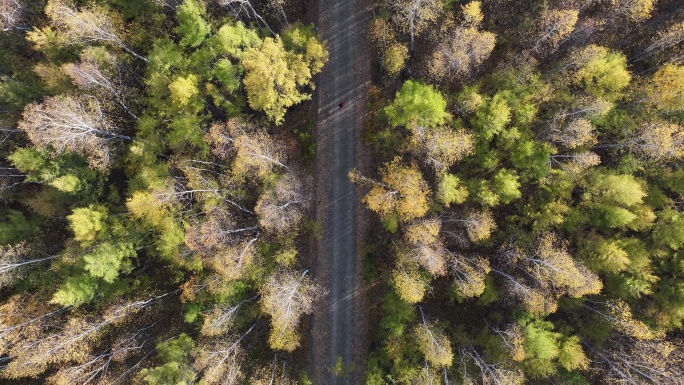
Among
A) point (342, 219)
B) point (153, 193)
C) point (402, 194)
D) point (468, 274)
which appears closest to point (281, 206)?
point (342, 219)

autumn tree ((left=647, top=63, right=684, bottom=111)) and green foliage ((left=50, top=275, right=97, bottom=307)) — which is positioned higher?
green foliage ((left=50, top=275, right=97, bottom=307))

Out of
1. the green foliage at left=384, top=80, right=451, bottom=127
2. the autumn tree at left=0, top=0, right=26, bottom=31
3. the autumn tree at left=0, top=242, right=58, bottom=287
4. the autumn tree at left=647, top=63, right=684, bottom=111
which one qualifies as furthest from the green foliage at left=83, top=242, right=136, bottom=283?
the autumn tree at left=647, top=63, right=684, bottom=111

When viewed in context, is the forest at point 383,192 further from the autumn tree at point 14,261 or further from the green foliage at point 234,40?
the autumn tree at point 14,261

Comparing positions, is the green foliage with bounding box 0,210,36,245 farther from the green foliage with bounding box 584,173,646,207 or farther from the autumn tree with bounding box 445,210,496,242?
the green foliage with bounding box 584,173,646,207

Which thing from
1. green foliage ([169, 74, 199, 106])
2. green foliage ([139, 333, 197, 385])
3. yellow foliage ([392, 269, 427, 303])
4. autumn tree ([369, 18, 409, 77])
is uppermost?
green foliage ([169, 74, 199, 106])

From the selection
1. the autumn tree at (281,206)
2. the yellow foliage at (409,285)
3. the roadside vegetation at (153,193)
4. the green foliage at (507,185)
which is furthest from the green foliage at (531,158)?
the autumn tree at (281,206)

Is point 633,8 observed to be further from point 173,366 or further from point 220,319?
point 173,366

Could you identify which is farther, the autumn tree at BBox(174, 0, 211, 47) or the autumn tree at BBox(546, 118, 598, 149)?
the autumn tree at BBox(174, 0, 211, 47)
